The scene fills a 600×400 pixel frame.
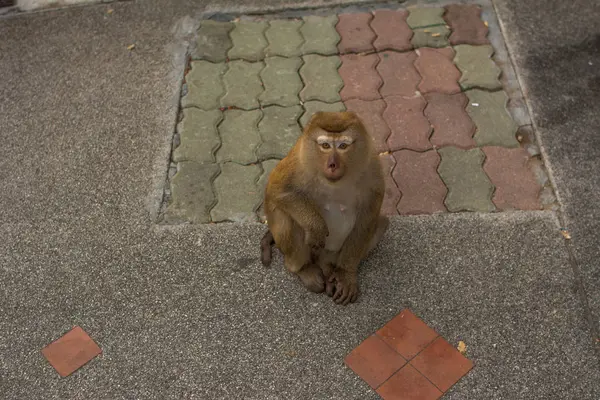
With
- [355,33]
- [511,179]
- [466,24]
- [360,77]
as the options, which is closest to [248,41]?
[355,33]

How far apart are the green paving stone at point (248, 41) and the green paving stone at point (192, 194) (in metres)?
1.31

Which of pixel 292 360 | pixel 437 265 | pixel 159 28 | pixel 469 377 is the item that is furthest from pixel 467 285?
pixel 159 28

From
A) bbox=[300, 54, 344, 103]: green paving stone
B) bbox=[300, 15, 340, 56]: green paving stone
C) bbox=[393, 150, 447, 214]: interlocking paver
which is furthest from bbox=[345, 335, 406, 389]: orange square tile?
bbox=[300, 15, 340, 56]: green paving stone

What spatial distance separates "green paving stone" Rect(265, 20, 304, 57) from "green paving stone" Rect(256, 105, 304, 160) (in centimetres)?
72

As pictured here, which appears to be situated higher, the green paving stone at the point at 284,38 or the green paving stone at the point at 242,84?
the green paving stone at the point at 284,38

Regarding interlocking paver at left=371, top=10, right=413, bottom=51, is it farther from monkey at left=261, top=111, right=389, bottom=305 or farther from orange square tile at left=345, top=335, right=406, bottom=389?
orange square tile at left=345, top=335, right=406, bottom=389

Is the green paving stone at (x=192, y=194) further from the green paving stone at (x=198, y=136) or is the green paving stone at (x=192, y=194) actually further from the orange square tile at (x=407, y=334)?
the orange square tile at (x=407, y=334)

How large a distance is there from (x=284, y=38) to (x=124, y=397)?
332cm

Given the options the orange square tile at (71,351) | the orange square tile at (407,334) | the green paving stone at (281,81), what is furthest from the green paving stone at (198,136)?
the orange square tile at (407,334)

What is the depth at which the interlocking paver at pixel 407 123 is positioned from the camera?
425 cm

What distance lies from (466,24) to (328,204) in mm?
2927

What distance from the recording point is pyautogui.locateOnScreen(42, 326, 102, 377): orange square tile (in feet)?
10.5

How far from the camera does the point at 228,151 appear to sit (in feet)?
14.1

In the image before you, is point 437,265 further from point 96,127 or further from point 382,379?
point 96,127
